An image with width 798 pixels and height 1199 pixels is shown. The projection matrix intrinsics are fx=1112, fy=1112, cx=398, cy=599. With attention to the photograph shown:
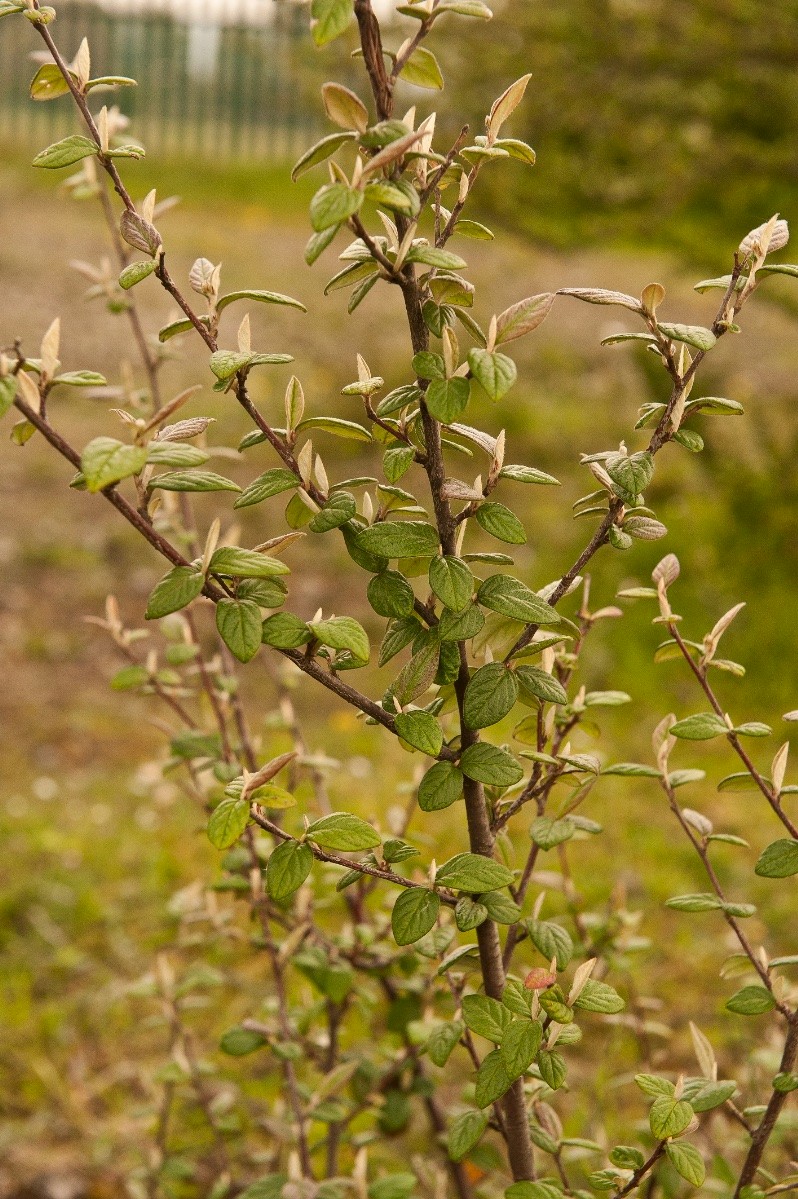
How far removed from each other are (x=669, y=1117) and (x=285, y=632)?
592 millimetres

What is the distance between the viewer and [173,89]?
12.9 metres

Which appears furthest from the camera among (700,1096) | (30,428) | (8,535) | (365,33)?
(8,535)

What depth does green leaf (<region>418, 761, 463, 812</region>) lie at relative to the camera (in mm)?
1062

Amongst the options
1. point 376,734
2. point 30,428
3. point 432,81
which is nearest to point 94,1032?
point 376,734

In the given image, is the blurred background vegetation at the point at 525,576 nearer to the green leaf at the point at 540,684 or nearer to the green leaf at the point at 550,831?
the green leaf at the point at 550,831

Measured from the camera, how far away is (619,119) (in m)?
3.53

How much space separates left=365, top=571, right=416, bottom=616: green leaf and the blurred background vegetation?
0.67 meters

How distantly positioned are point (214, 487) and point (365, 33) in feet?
1.22

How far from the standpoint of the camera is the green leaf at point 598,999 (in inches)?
43.1

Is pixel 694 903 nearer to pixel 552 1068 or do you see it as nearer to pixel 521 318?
pixel 552 1068

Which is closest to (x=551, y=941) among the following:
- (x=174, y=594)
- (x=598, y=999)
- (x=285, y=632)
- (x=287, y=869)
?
(x=598, y=999)

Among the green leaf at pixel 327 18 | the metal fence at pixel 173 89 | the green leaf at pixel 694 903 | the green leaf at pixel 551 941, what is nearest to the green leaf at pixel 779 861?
the green leaf at pixel 694 903

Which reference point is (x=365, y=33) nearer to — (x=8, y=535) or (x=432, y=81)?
(x=432, y=81)

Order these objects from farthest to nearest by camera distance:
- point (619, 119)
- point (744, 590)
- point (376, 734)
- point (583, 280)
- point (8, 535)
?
point (583, 280)
point (8, 535)
point (744, 590)
point (376, 734)
point (619, 119)
